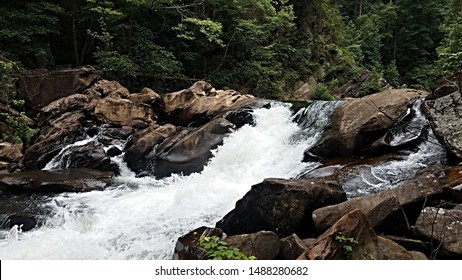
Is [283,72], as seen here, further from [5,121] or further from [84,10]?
[5,121]

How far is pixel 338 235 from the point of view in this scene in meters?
4.29

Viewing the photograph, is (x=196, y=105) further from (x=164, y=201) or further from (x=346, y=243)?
(x=346, y=243)

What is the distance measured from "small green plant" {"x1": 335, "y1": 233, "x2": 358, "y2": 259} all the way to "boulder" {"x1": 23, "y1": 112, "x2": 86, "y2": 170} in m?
10.3

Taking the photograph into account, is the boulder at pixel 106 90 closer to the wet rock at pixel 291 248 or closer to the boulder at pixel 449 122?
the boulder at pixel 449 122

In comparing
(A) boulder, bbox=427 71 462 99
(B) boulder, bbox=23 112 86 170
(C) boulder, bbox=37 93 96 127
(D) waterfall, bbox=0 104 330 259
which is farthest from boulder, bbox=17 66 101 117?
(A) boulder, bbox=427 71 462 99

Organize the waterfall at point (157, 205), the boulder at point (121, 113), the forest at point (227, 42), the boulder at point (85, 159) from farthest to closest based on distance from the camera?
the forest at point (227, 42)
the boulder at point (121, 113)
the boulder at point (85, 159)
the waterfall at point (157, 205)

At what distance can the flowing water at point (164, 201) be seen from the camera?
21.5 feet

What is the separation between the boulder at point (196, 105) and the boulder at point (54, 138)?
3043 millimetres

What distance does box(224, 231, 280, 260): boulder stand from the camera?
192 inches

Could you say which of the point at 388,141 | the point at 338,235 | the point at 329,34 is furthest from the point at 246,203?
the point at 329,34

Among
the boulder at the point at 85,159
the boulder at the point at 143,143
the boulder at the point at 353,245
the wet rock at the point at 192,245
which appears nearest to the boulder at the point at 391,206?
the boulder at the point at 353,245

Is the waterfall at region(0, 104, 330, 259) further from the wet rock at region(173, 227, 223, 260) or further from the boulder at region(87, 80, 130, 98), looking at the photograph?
the boulder at region(87, 80, 130, 98)

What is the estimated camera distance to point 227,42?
20797mm

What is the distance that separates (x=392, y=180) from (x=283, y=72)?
1673 centimetres
